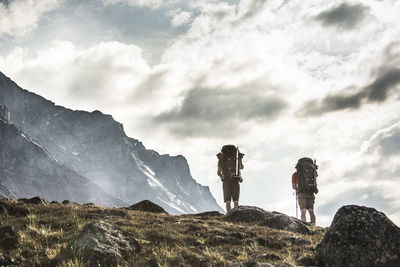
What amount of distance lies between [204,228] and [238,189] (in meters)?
7.97

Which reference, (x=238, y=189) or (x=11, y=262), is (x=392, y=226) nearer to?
(x=11, y=262)

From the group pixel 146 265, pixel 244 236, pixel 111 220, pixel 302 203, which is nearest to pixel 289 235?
pixel 244 236

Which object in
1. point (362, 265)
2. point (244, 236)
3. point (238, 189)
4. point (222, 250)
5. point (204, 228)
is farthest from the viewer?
point (238, 189)

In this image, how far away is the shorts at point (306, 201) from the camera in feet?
66.1

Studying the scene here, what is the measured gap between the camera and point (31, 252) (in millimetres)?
7992

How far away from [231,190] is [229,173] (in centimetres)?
93

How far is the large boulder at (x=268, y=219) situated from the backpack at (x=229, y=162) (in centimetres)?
330

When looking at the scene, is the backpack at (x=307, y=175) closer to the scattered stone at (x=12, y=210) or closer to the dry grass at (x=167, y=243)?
the dry grass at (x=167, y=243)

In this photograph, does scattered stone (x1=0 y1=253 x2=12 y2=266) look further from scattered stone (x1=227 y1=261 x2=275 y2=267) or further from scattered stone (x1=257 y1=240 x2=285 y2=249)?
scattered stone (x1=257 y1=240 x2=285 y2=249)

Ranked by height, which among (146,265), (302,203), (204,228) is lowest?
(146,265)

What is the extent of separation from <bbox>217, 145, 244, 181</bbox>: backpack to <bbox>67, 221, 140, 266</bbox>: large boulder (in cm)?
1050

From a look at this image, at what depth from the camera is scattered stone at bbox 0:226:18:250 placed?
8501mm

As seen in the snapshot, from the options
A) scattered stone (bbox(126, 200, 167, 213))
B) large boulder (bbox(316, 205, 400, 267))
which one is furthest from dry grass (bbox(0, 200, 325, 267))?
scattered stone (bbox(126, 200, 167, 213))

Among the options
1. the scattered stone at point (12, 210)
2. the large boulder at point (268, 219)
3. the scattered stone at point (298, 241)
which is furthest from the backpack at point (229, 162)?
the scattered stone at point (12, 210)
